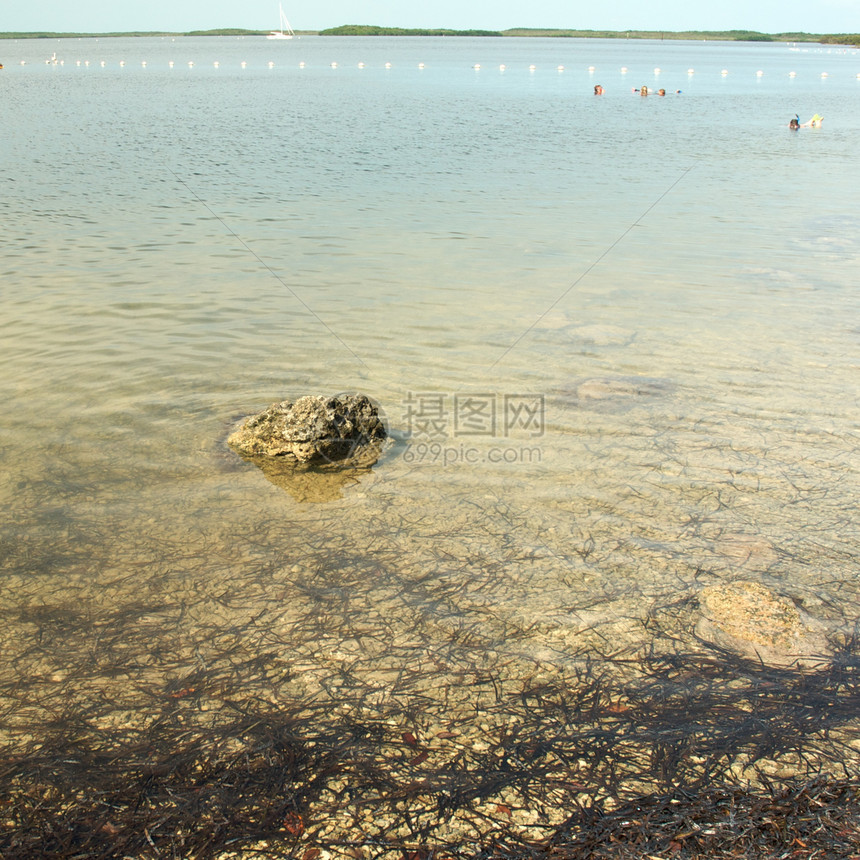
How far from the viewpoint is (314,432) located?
17.2 feet

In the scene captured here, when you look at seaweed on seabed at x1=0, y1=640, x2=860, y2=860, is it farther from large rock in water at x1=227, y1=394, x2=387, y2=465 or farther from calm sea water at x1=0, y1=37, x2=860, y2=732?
large rock in water at x1=227, y1=394, x2=387, y2=465

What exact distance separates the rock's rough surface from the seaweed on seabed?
0.41 feet

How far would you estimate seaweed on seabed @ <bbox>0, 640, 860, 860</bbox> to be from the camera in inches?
98.3

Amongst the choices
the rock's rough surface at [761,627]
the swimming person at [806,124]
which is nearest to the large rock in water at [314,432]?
the rock's rough surface at [761,627]

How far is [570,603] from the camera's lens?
377 cm

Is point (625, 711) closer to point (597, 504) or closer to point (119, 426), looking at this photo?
point (597, 504)

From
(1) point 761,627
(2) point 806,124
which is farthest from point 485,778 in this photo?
(2) point 806,124

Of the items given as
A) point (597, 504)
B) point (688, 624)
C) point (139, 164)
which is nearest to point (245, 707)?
point (688, 624)

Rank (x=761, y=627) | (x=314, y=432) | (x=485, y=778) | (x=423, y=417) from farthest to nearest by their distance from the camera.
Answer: (x=423, y=417), (x=314, y=432), (x=761, y=627), (x=485, y=778)

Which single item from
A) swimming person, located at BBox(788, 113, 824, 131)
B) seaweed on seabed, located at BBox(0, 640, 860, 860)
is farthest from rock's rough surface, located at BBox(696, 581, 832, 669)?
swimming person, located at BBox(788, 113, 824, 131)

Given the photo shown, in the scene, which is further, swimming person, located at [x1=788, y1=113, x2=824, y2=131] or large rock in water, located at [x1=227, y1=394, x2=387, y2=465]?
swimming person, located at [x1=788, y1=113, x2=824, y2=131]

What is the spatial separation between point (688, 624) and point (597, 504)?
1.21 meters

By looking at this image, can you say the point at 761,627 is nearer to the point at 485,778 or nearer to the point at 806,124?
the point at 485,778

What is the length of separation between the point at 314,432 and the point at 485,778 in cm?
301
